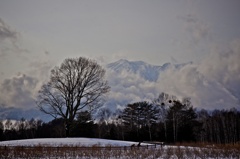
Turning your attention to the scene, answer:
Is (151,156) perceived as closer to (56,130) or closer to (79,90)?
(79,90)

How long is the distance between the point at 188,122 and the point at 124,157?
5001 cm

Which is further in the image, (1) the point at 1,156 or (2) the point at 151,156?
(2) the point at 151,156

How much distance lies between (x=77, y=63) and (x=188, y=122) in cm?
3839

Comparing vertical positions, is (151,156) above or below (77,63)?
below

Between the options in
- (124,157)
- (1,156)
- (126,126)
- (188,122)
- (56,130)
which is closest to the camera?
(1,156)

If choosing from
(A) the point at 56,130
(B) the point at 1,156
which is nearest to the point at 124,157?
(B) the point at 1,156

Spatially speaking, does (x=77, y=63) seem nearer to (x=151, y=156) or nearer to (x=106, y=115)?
(x=151, y=156)

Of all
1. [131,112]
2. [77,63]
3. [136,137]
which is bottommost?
[136,137]

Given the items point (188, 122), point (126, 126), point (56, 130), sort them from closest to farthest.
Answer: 1. point (188, 122)
2. point (126, 126)
3. point (56, 130)

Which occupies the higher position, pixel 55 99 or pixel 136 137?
pixel 55 99

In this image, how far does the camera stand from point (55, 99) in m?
44.1

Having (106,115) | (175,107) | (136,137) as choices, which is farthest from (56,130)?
(175,107)

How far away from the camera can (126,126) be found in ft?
268

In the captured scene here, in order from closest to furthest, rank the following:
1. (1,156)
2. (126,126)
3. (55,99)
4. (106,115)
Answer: (1,156), (55,99), (126,126), (106,115)
